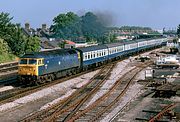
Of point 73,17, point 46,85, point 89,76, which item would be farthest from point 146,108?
point 73,17

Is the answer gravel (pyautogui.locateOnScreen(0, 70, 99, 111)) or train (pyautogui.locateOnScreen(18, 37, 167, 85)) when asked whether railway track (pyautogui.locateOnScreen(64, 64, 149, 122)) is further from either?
train (pyautogui.locateOnScreen(18, 37, 167, 85))

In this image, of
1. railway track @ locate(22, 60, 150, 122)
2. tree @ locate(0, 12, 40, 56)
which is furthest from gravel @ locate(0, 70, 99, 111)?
tree @ locate(0, 12, 40, 56)

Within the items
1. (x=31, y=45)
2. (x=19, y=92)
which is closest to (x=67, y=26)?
(x=31, y=45)

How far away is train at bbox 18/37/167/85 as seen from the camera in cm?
2931

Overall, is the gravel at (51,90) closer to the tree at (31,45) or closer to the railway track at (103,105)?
the railway track at (103,105)

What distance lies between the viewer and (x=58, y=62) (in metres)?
32.3

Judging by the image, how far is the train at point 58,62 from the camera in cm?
2931

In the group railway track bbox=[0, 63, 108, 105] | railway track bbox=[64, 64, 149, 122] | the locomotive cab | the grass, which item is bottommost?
railway track bbox=[64, 64, 149, 122]

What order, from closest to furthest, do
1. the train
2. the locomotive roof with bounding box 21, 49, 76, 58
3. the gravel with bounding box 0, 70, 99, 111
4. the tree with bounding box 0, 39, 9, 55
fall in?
the gravel with bounding box 0, 70, 99, 111
the train
the locomotive roof with bounding box 21, 49, 76, 58
the tree with bounding box 0, 39, 9, 55

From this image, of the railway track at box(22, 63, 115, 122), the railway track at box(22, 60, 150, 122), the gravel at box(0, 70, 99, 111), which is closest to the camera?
the railway track at box(22, 60, 150, 122)

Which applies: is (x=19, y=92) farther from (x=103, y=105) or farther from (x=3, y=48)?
(x=3, y=48)

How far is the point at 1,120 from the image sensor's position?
730 inches

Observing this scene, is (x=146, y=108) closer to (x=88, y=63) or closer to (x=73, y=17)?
(x=88, y=63)

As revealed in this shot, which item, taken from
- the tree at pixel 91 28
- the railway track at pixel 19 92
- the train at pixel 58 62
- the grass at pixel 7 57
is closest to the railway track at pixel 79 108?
the railway track at pixel 19 92
